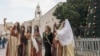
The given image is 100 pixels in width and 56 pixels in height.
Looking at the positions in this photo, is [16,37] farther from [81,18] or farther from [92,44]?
[81,18]

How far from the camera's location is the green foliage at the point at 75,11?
51.1 metres

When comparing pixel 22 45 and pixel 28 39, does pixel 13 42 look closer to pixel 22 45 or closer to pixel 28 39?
pixel 22 45

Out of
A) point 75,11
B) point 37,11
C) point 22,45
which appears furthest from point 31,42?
point 37,11

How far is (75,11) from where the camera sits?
5197cm

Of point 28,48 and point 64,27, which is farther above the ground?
point 64,27

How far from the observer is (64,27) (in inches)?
472

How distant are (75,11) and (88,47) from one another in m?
34.1

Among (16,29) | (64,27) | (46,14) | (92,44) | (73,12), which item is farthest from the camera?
(46,14)

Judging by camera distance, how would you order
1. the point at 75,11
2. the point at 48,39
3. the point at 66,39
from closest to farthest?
the point at 66,39 → the point at 48,39 → the point at 75,11

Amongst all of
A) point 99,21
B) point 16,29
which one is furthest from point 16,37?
point 99,21

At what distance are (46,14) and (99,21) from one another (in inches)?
3044

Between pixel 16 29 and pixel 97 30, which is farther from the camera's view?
pixel 97 30

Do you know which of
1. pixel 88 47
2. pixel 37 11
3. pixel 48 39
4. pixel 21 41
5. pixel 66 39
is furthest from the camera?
pixel 37 11

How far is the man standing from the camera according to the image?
1182cm
